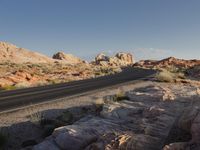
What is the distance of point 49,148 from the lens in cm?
822

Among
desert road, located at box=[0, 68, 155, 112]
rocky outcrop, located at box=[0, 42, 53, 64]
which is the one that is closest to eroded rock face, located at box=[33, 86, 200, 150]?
desert road, located at box=[0, 68, 155, 112]

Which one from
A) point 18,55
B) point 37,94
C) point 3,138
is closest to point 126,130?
point 3,138

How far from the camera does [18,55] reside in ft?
468

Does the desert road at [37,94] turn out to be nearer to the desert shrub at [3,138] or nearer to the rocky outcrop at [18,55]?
the desert shrub at [3,138]

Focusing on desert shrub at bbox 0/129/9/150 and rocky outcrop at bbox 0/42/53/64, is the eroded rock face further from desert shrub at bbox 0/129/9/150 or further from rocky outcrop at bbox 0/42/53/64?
rocky outcrop at bbox 0/42/53/64

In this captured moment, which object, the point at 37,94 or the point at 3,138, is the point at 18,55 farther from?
the point at 3,138

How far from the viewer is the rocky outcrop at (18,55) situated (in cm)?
13225

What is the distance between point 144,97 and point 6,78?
2472cm

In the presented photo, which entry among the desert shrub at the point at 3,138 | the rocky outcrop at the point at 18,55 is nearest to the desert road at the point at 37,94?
the desert shrub at the point at 3,138

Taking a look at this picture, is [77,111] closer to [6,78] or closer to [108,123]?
[108,123]

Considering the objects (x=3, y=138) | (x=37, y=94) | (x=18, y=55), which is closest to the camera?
(x=3, y=138)

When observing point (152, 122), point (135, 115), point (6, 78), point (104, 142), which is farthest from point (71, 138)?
point (6, 78)

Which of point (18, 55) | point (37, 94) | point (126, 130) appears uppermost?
point (18, 55)

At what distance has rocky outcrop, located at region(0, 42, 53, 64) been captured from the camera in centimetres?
13225
